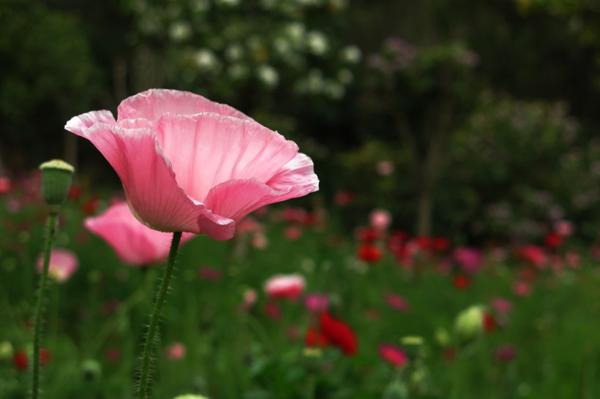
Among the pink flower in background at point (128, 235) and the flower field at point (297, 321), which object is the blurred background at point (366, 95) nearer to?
the flower field at point (297, 321)

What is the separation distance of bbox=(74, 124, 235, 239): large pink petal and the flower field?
1.70 ft

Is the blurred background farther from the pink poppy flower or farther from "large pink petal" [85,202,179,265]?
the pink poppy flower

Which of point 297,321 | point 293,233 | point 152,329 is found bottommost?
point 152,329

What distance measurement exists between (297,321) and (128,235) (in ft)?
5.73

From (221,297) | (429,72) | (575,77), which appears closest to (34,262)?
(221,297)

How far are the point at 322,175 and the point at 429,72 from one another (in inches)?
66.6

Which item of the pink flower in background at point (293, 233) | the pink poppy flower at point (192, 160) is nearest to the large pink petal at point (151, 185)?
the pink poppy flower at point (192, 160)

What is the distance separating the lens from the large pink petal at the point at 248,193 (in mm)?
533

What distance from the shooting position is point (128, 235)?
1018 millimetres

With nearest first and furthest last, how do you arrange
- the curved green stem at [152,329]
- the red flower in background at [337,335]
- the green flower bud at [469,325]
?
the curved green stem at [152,329] < the green flower bud at [469,325] < the red flower in background at [337,335]

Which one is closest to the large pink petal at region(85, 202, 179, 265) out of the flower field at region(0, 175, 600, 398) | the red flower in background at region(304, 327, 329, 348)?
the flower field at region(0, 175, 600, 398)

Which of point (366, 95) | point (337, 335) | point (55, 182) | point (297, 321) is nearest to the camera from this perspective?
point (55, 182)

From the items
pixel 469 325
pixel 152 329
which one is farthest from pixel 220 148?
pixel 469 325

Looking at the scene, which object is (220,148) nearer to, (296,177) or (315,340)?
(296,177)
